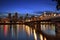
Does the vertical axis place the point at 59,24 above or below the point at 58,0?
below

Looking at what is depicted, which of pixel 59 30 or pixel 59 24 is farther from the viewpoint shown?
pixel 59 30

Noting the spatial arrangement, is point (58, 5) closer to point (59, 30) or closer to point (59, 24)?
point (59, 24)

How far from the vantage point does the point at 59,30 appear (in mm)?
12609

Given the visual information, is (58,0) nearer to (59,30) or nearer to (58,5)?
(58,5)

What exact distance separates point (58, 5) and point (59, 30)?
3071 millimetres

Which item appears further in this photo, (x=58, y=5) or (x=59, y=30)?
(x=59, y=30)

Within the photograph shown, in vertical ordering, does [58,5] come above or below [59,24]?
above

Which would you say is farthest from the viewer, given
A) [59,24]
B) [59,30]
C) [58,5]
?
[59,30]

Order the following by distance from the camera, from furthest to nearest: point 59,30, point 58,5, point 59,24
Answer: point 59,30
point 59,24
point 58,5

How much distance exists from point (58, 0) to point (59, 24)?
1915 millimetres

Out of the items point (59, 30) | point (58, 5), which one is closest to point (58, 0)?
point (58, 5)

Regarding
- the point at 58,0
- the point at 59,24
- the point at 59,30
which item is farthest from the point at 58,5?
the point at 59,30

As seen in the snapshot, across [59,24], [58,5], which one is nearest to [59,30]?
[59,24]

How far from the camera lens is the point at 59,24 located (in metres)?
11.4
